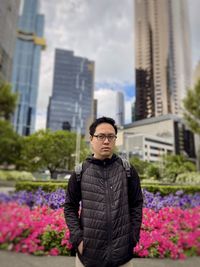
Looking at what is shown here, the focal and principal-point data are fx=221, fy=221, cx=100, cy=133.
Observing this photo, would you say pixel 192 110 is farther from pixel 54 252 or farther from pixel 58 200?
pixel 54 252

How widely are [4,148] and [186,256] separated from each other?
5.80ft

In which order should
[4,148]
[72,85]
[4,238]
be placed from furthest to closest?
1. [72,85]
2. [4,148]
3. [4,238]

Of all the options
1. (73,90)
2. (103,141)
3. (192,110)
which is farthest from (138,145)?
(103,141)

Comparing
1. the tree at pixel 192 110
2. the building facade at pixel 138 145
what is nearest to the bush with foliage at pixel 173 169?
the building facade at pixel 138 145

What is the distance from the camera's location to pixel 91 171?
50.8 inches

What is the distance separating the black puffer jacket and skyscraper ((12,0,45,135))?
2.28 ft

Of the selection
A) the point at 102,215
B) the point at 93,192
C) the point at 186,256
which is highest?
the point at 93,192

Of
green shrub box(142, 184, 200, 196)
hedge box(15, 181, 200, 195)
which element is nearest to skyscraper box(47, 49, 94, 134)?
hedge box(15, 181, 200, 195)

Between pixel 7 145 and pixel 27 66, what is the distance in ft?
2.53

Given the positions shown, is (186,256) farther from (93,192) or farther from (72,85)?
(72,85)

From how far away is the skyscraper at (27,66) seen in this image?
1.72 m

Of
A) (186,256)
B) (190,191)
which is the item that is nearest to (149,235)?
(186,256)

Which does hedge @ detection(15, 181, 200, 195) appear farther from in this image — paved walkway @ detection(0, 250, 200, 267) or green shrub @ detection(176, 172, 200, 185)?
green shrub @ detection(176, 172, 200, 185)

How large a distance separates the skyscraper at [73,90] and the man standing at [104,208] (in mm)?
929
